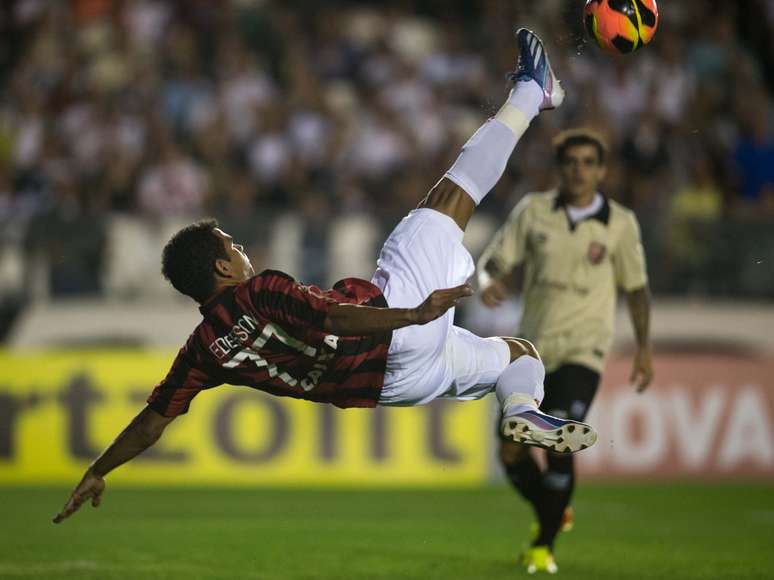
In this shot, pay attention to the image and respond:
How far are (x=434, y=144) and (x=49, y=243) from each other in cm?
439

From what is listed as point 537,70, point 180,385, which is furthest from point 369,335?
point 537,70

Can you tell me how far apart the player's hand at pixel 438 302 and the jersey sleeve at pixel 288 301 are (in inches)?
17.2

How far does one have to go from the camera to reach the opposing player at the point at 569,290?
8.52 meters

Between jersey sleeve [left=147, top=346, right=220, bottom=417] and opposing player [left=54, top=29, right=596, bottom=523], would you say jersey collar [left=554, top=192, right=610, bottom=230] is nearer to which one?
opposing player [left=54, top=29, right=596, bottom=523]

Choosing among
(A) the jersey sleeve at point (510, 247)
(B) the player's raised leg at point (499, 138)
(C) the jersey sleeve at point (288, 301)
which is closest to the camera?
(C) the jersey sleeve at point (288, 301)

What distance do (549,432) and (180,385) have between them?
1861mm

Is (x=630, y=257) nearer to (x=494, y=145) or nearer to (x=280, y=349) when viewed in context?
(x=494, y=145)

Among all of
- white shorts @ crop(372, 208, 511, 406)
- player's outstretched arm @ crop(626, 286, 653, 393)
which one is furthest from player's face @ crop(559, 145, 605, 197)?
white shorts @ crop(372, 208, 511, 406)

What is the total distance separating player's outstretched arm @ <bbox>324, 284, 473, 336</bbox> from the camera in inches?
247

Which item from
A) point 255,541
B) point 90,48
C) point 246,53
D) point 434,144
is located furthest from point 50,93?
point 255,541

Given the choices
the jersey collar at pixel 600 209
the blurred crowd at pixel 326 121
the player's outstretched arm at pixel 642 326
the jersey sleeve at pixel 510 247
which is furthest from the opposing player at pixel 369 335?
the blurred crowd at pixel 326 121

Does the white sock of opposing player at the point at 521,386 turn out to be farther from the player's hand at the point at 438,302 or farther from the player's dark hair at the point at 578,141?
the player's dark hair at the point at 578,141

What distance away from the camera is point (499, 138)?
7363mm

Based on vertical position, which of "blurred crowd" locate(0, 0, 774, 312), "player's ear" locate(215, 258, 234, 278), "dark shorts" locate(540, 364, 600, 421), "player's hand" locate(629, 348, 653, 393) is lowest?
"dark shorts" locate(540, 364, 600, 421)
